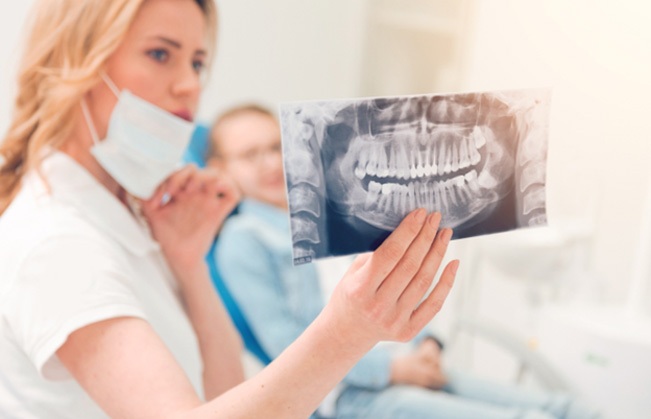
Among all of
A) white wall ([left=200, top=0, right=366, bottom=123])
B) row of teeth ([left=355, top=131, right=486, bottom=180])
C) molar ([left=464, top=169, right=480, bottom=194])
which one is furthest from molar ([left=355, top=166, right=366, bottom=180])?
white wall ([left=200, top=0, right=366, bottom=123])

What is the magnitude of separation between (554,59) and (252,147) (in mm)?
981

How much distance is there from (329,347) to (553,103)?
60 centimetres

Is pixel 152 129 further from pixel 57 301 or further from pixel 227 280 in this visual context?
pixel 227 280

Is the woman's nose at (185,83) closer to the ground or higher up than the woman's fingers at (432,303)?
higher up

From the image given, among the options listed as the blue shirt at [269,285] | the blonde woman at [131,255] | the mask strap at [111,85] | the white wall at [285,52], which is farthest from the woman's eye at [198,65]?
the white wall at [285,52]

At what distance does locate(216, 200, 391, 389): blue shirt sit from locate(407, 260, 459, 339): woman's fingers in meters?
0.82

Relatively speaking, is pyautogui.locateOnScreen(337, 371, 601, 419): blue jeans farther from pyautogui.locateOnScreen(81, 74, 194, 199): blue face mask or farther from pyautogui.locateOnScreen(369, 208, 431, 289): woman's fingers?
pyautogui.locateOnScreen(369, 208, 431, 289): woman's fingers

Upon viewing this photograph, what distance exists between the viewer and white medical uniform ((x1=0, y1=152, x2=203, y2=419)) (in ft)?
2.26

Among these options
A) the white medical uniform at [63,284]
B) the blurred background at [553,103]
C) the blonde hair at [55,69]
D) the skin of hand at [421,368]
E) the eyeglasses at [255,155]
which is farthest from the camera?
the eyeglasses at [255,155]

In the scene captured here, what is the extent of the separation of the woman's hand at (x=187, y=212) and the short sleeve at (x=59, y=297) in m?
0.28

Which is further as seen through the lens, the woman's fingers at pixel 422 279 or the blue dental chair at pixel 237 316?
the blue dental chair at pixel 237 316

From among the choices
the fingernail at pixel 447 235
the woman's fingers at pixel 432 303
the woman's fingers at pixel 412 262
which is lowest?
the woman's fingers at pixel 432 303

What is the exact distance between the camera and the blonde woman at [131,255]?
0.61 metres

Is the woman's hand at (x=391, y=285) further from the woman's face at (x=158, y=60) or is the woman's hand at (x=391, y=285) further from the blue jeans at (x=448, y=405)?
the blue jeans at (x=448, y=405)
